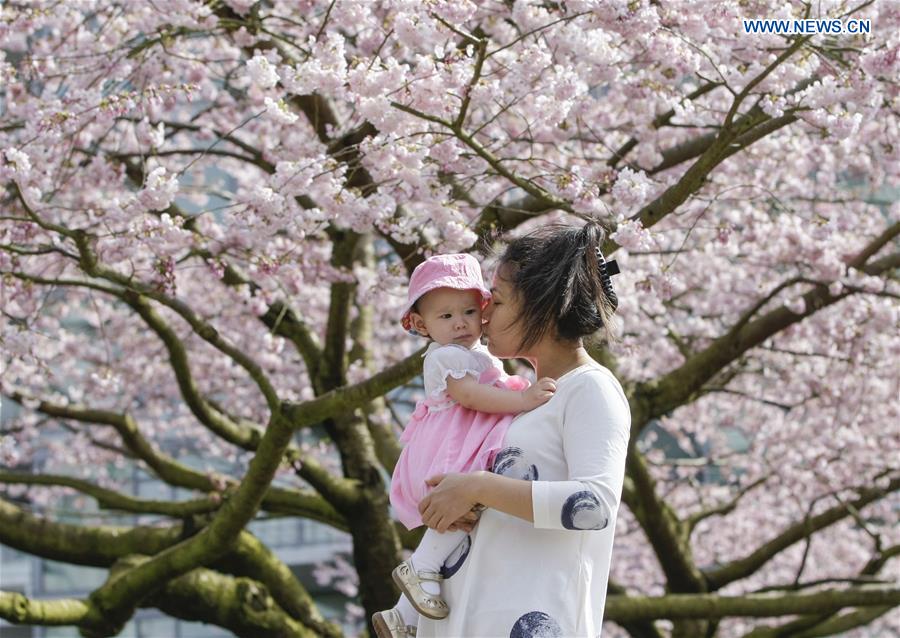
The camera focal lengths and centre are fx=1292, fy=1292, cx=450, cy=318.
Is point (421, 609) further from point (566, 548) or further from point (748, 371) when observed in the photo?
point (748, 371)

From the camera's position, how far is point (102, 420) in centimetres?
A: 664

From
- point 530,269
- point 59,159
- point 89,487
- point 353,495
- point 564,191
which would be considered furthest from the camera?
point 89,487

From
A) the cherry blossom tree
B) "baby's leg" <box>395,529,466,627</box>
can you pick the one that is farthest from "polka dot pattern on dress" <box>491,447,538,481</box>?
the cherry blossom tree

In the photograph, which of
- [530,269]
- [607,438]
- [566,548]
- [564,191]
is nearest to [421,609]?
[566,548]

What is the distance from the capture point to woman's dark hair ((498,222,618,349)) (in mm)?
2375

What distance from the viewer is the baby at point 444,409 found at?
92.7 inches

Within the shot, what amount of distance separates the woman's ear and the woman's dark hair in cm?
27

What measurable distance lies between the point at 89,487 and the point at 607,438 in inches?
202

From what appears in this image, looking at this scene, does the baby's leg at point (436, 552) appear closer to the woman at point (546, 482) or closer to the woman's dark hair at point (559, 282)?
the woman at point (546, 482)

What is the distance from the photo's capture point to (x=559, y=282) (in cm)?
238

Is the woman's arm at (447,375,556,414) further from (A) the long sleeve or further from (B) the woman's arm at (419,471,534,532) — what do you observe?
(B) the woman's arm at (419,471,534,532)

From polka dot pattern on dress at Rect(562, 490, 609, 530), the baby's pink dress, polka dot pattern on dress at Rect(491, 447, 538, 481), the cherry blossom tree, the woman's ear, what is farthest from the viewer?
the cherry blossom tree

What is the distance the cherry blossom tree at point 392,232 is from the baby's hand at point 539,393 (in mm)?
686

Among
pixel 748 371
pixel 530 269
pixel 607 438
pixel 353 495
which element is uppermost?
pixel 748 371
